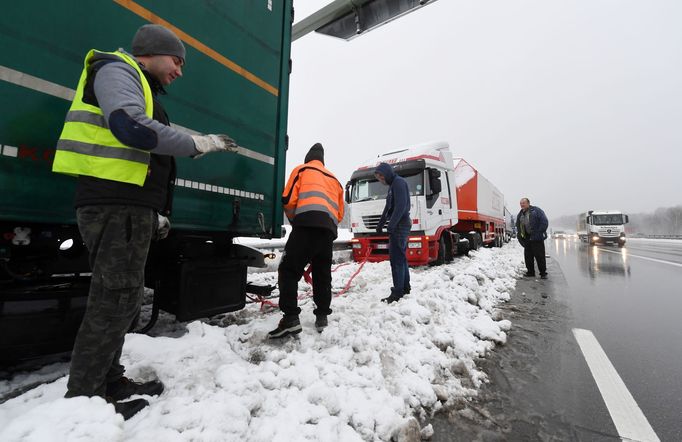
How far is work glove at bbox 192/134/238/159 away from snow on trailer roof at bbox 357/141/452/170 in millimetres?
7077

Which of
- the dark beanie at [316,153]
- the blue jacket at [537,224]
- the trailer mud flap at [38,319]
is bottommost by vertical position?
the trailer mud flap at [38,319]

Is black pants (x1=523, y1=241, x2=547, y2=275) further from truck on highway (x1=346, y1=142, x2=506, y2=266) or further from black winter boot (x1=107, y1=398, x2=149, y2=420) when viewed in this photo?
black winter boot (x1=107, y1=398, x2=149, y2=420)

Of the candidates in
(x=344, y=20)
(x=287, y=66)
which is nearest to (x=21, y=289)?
(x=287, y=66)

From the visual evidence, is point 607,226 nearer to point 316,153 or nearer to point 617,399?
point 617,399

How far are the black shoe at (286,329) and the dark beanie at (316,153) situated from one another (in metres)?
1.66

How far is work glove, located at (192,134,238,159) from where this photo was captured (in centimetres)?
178

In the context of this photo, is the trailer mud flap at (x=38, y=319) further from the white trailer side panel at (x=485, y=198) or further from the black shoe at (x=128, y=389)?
the white trailer side panel at (x=485, y=198)

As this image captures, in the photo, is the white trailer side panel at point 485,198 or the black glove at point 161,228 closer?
the black glove at point 161,228

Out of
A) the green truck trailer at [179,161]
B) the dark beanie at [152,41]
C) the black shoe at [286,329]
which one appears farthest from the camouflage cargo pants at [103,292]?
the black shoe at [286,329]

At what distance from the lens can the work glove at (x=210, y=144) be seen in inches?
70.1

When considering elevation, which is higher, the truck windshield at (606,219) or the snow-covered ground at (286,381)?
the truck windshield at (606,219)

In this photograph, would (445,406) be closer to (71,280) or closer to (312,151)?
(312,151)

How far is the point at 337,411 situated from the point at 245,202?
76.4 inches

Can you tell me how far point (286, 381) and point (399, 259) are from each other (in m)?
2.98
